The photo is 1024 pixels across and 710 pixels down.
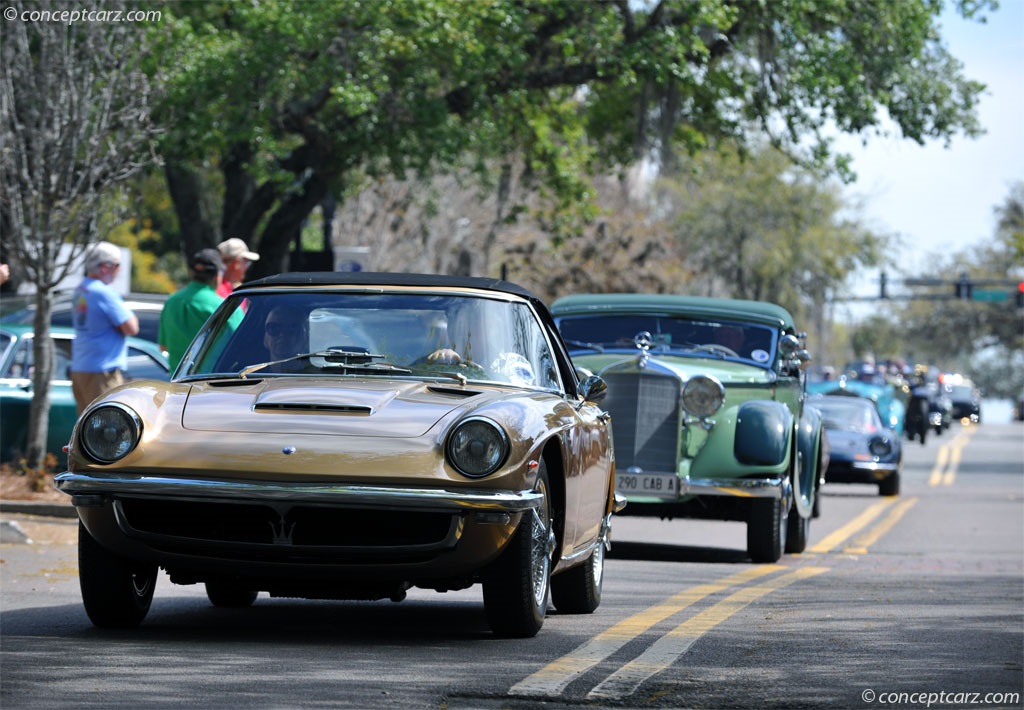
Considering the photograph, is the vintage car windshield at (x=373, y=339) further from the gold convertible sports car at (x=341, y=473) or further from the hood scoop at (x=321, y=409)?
the hood scoop at (x=321, y=409)

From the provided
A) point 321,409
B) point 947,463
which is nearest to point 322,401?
point 321,409

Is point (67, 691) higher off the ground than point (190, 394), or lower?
lower

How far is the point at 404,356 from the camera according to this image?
27.2ft

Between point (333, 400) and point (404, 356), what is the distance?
2.29ft

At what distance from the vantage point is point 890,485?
25.0 m

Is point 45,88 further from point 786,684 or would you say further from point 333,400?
point 786,684

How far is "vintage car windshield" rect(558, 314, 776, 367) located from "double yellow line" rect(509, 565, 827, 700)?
3093mm

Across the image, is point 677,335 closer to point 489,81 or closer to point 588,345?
point 588,345

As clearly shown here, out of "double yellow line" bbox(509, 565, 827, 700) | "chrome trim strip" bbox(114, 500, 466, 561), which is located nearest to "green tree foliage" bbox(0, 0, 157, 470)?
"double yellow line" bbox(509, 565, 827, 700)

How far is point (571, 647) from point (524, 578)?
0.34m

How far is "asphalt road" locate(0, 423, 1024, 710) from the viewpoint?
638 cm

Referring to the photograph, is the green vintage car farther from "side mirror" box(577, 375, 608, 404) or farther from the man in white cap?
"side mirror" box(577, 375, 608, 404)

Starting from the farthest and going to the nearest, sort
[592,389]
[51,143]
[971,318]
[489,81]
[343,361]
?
1. [971,318]
2. [489,81]
3. [51,143]
4. [592,389]
5. [343,361]

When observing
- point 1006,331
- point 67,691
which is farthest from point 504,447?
point 1006,331
